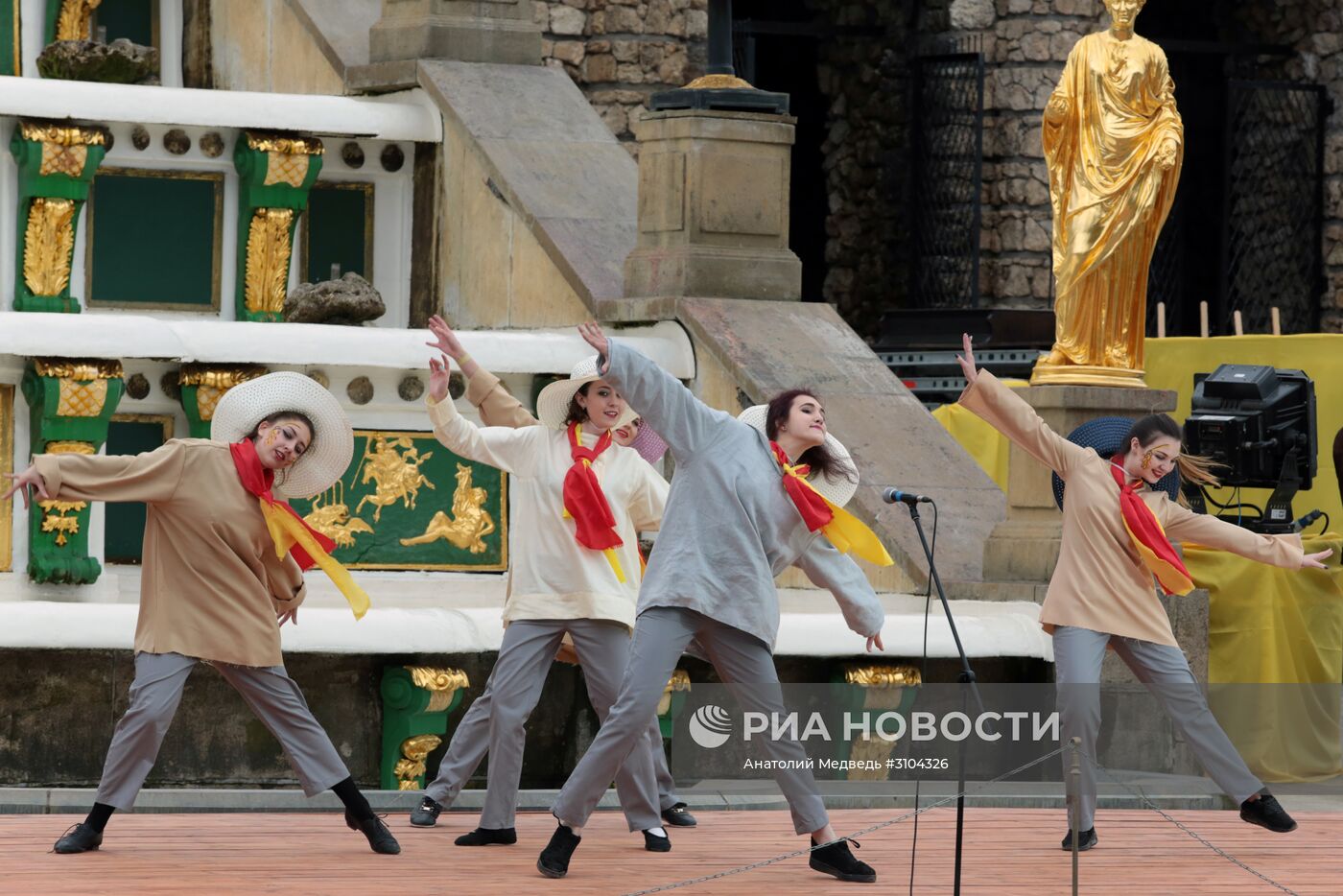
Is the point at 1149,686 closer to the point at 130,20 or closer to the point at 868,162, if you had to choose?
the point at 130,20

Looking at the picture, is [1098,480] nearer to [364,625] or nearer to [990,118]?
[364,625]

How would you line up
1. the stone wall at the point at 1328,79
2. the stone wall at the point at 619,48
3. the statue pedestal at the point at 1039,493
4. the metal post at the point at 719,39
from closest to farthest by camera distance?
the statue pedestal at the point at 1039,493, the metal post at the point at 719,39, the stone wall at the point at 619,48, the stone wall at the point at 1328,79

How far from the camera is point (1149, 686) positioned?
31.7 feet

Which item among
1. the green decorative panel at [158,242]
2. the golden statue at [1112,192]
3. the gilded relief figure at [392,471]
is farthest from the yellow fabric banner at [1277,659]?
the green decorative panel at [158,242]

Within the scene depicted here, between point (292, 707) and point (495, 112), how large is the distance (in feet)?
20.9

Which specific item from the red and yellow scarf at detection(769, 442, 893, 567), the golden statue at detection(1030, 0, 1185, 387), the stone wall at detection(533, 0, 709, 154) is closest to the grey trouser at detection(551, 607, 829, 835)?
the red and yellow scarf at detection(769, 442, 893, 567)

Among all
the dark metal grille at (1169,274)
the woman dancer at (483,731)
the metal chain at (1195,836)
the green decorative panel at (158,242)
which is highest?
the dark metal grille at (1169,274)

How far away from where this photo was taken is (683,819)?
31.7 ft

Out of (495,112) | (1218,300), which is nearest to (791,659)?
(495,112)

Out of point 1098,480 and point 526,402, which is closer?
point 1098,480

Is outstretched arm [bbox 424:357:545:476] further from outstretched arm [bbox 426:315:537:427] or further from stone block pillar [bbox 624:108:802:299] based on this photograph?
stone block pillar [bbox 624:108:802:299]

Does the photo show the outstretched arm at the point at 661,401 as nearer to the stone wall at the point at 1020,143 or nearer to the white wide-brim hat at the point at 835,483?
the white wide-brim hat at the point at 835,483

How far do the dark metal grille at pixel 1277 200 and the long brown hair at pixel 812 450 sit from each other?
15.0m

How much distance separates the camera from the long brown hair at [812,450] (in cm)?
866
